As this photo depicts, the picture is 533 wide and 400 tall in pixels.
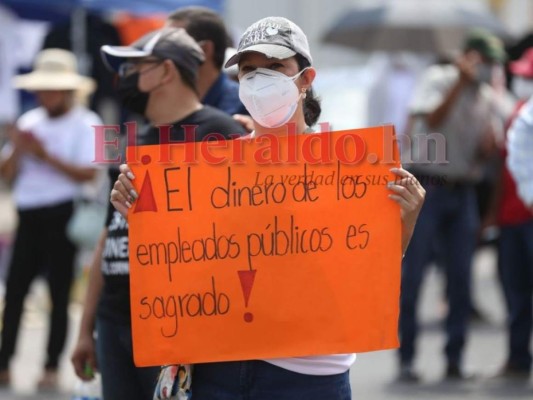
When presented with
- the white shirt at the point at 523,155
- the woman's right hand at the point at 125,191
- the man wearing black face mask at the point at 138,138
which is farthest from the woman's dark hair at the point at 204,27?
the white shirt at the point at 523,155

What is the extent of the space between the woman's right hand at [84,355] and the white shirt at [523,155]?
8.23ft

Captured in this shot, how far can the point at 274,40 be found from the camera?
134 inches

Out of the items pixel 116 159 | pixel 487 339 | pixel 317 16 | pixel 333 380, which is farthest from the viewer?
pixel 317 16

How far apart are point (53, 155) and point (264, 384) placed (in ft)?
16.0

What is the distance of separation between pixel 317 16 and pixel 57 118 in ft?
53.1

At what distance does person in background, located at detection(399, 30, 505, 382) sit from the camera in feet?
25.2

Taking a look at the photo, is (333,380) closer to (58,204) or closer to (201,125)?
(201,125)

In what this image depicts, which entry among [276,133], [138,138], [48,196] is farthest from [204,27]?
[48,196]

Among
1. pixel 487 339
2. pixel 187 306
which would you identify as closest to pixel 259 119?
pixel 187 306

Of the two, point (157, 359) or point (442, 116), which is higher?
point (442, 116)

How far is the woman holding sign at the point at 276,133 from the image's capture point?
3.33 m

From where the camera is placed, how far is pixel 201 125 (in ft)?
13.2

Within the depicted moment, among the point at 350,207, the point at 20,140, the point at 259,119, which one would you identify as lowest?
the point at 350,207

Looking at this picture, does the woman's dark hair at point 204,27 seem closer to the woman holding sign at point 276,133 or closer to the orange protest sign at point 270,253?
the woman holding sign at point 276,133
